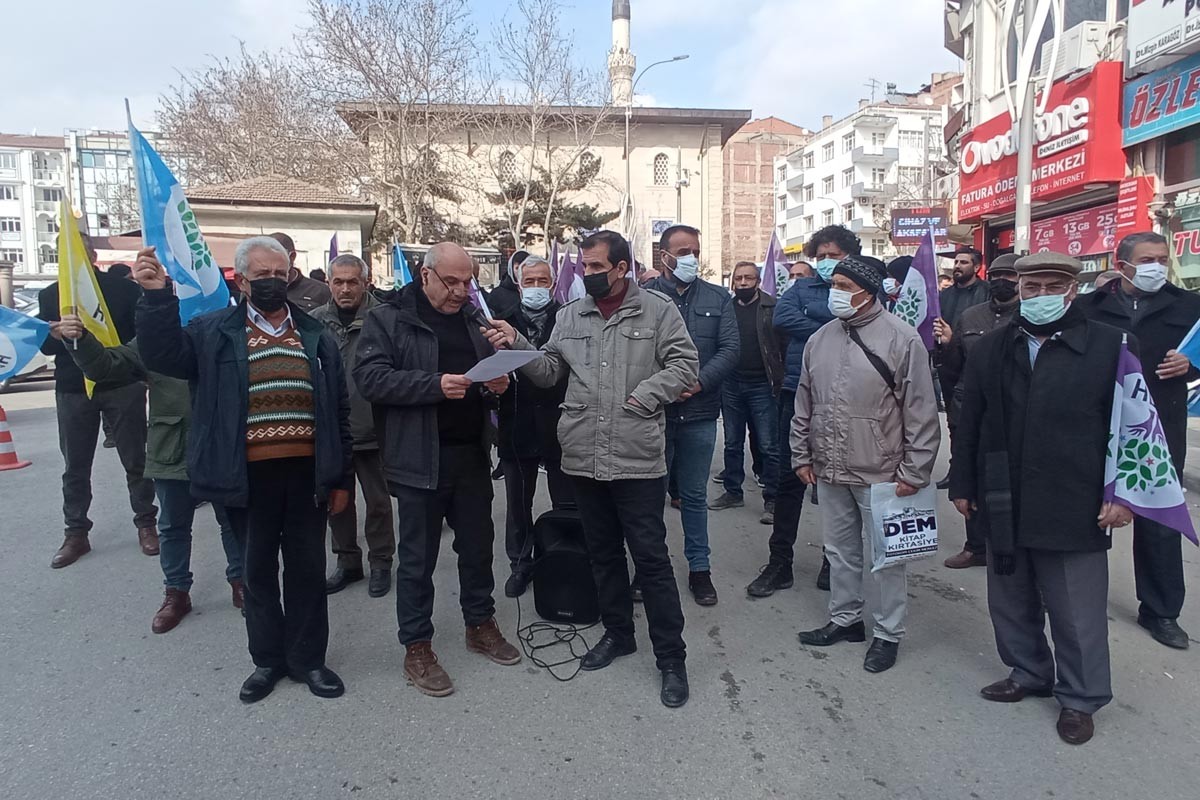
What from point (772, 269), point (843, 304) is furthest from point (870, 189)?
point (843, 304)

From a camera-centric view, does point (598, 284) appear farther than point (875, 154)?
No

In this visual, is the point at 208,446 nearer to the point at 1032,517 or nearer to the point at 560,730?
the point at 560,730

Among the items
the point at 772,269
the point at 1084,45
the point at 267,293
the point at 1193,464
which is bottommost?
the point at 1193,464

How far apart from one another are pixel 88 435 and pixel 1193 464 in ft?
33.1

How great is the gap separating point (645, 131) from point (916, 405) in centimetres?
4229

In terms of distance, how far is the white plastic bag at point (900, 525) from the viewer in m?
3.71

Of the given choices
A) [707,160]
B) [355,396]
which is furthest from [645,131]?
[355,396]

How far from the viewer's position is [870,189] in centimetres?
6700

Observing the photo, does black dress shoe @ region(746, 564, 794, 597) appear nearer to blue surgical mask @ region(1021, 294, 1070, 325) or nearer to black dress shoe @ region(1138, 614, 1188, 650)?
black dress shoe @ region(1138, 614, 1188, 650)

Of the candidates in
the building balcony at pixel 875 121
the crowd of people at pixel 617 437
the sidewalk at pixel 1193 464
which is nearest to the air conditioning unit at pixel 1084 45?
the sidewalk at pixel 1193 464

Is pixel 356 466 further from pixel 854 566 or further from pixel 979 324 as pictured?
pixel 979 324

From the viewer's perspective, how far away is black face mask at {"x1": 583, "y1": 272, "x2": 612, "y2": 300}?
3.62 metres

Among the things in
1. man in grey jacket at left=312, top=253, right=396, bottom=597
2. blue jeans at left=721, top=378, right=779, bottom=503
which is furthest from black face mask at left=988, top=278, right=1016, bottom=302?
man in grey jacket at left=312, top=253, right=396, bottom=597

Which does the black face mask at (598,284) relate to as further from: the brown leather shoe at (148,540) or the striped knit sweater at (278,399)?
the brown leather shoe at (148,540)
